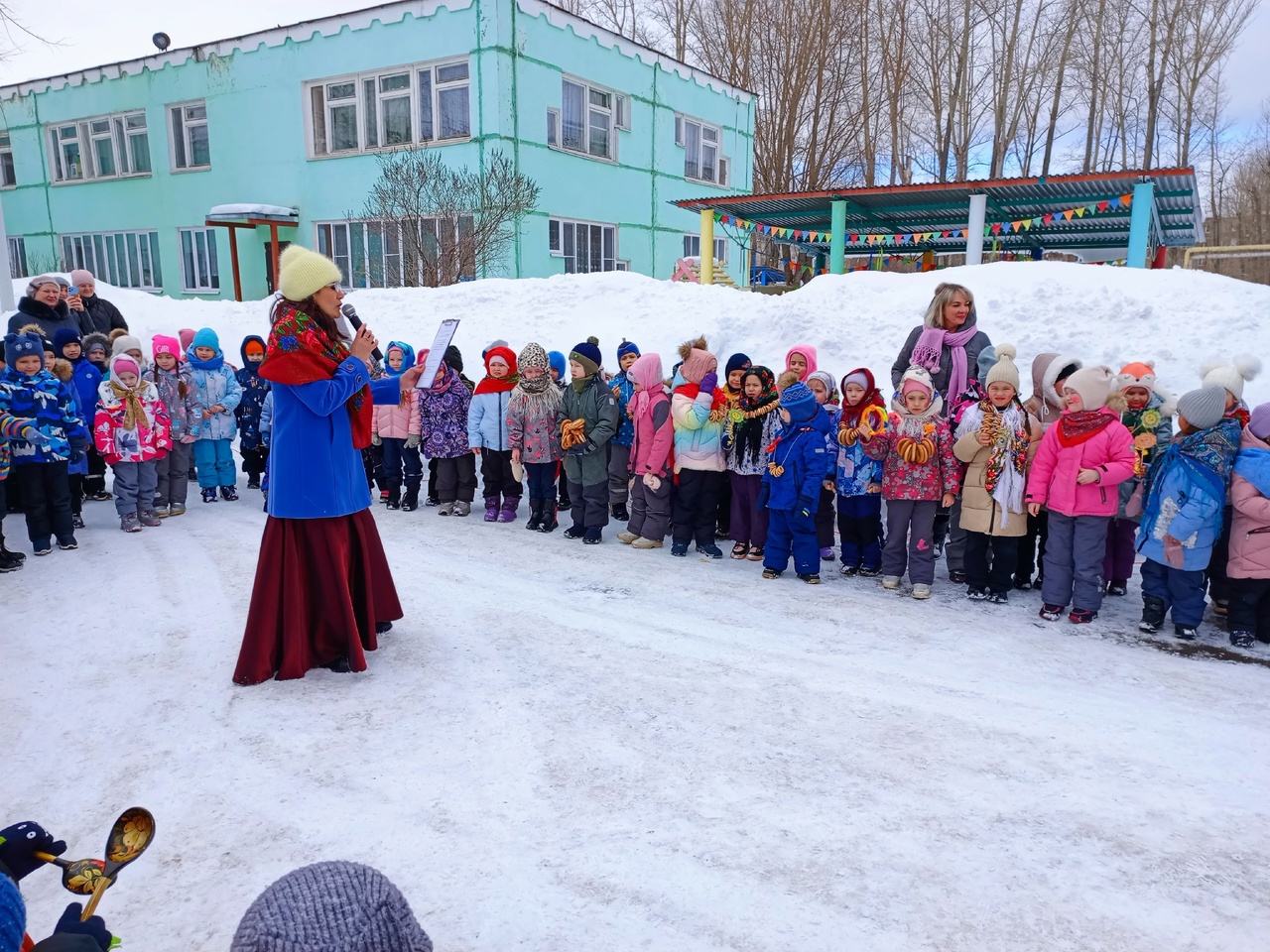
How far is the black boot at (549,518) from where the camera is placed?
755 cm

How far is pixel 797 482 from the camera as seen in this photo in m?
6.08

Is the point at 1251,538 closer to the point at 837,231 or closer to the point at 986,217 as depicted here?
the point at 837,231

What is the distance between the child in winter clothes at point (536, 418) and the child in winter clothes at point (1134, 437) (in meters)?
4.40

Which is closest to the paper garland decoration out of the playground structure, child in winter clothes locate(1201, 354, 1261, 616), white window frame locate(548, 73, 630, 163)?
the playground structure

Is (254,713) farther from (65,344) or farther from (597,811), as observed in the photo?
(65,344)

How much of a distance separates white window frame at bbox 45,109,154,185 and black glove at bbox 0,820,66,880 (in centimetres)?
2508

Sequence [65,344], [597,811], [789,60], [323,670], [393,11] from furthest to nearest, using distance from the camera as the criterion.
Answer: [789,60] → [393,11] → [65,344] → [323,670] → [597,811]

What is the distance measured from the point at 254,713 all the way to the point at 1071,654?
4415 mm

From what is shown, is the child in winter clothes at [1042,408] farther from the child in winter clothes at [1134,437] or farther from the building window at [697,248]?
the building window at [697,248]

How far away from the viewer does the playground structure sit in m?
14.3

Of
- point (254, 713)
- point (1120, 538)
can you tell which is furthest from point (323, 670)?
point (1120, 538)

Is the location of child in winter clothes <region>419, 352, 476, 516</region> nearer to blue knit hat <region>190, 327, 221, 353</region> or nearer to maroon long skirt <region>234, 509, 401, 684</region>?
blue knit hat <region>190, 327, 221, 353</region>

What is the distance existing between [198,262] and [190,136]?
323 centimetres

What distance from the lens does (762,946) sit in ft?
8.08
